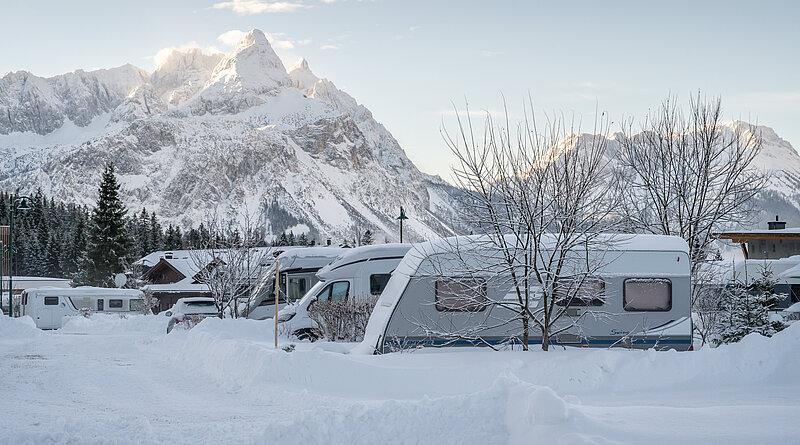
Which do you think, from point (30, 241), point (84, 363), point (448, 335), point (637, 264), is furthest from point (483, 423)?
point (30, 241)

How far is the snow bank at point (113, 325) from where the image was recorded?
109 ft

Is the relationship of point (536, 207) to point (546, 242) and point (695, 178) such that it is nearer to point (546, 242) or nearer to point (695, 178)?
point (546, 242)

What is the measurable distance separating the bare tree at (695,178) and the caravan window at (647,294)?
175 inches

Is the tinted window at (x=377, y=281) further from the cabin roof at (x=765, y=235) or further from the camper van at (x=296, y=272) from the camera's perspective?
the cabin roof at (x=765, y=235)

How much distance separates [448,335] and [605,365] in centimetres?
268

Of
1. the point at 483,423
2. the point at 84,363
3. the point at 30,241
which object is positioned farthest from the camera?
the point at 30,241

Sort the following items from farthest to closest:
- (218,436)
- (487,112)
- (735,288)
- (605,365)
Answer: (735,288), (487,112), (605,365), (218,436)

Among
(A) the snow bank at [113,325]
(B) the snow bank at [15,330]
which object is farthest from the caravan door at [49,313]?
(B) the snow bank at [15,330]

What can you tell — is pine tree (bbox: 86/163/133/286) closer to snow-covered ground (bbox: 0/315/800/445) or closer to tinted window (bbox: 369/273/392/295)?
snow-covered ground (bbox: 0/315/800/445)

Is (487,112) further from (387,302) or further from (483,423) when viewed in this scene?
(483,423)

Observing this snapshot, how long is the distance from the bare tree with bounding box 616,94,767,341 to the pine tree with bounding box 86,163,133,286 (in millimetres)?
50562

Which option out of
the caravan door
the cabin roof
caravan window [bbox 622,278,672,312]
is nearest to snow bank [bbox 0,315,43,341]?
the caravan door

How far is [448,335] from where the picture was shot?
1297 cm

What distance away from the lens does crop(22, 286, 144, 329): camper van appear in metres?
39.2
